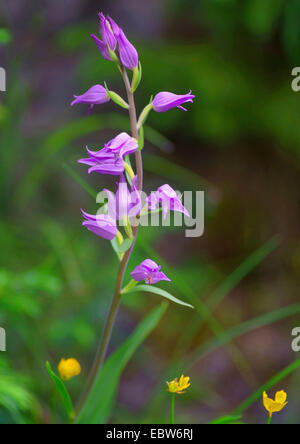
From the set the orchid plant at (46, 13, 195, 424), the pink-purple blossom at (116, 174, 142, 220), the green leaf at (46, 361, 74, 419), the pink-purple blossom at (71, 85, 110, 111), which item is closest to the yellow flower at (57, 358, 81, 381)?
the green leaf at (46, 361, 74, 419)

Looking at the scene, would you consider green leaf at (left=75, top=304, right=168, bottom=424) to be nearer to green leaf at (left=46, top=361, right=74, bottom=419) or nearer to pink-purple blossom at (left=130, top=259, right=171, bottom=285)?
green leaf at (left=46, top=361, right=74, bottom=419)

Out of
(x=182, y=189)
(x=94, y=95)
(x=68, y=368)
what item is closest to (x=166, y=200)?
(x=94, y=95)

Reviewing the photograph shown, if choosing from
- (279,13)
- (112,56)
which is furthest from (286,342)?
(112,56)

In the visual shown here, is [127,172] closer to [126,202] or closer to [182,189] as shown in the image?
[126,202]

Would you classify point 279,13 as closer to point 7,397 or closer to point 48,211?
point 48,211

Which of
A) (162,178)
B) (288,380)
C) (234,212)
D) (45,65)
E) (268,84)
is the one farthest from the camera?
(45,65)

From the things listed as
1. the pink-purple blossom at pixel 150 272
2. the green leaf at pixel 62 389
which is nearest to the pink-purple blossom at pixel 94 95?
the pink-purple blossom at pixel 150 272
